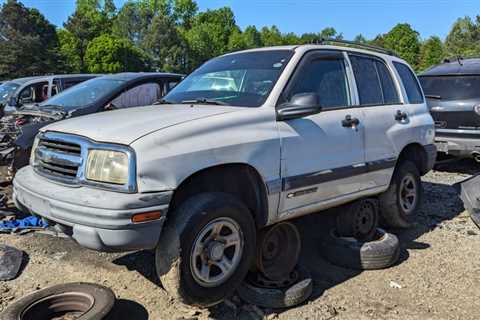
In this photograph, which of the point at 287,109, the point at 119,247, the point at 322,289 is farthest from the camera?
the point at 322,289

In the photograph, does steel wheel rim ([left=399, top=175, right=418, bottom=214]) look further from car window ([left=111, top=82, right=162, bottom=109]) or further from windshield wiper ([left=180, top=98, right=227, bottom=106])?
car window ([left=111, top=82, right=162, bottom=109])

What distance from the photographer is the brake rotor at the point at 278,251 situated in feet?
12.3

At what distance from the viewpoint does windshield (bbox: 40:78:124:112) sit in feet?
21.6

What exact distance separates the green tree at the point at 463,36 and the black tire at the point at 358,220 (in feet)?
167

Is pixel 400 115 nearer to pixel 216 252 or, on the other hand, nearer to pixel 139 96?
pixel 216 252

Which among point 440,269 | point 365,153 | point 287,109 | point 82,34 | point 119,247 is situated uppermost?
point 82,34

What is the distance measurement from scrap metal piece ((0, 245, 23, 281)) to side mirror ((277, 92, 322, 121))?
2692 mm

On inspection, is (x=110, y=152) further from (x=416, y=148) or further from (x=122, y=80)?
(x=122, y=80)

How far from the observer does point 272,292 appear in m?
3.50

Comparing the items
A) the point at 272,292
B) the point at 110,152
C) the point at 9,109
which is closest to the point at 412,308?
the point at 272,292

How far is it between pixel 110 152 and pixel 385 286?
2540mm

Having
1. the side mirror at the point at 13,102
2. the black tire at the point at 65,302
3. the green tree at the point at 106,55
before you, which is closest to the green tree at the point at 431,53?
the green tree at the point at 106,55

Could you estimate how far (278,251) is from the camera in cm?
397

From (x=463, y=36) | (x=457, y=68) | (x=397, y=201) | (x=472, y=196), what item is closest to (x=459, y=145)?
(x=457, y=68)
